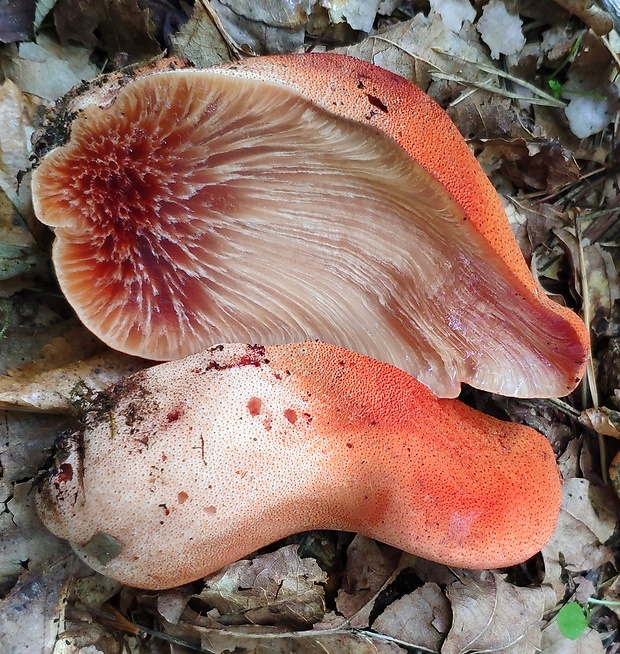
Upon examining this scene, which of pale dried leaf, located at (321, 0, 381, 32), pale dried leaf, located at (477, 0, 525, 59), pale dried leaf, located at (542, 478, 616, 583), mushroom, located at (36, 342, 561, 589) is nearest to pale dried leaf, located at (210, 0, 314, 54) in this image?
pale dried leaf, located at (321, 0, 381, 32)

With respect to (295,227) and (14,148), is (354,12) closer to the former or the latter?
(295,227)

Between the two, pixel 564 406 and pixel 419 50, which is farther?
pixel 564 406

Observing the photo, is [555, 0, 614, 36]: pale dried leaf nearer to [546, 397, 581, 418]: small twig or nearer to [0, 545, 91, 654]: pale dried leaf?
[546, 397, 581, 418]: small twig

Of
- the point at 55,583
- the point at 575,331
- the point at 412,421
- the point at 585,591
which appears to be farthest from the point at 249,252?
the point at 585,591

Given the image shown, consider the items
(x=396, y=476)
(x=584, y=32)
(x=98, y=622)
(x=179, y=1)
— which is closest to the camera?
(x=396, y=476)

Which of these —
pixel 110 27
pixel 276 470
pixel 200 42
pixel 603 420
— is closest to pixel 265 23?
pixel 200 42

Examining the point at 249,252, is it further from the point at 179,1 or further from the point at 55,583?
the point at 55,583

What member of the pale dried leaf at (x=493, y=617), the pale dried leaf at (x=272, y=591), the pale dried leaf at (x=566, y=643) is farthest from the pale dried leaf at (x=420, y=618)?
the pale dried leaf at (x=566, y=643)
